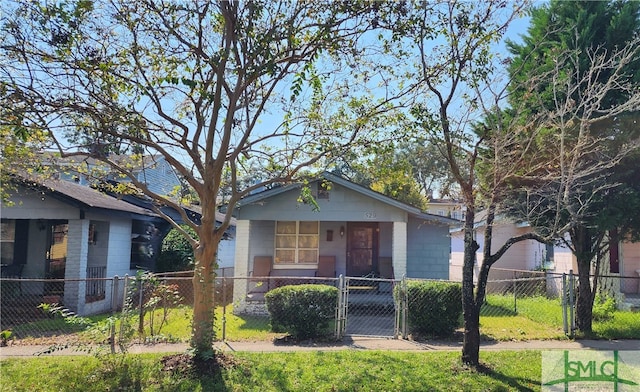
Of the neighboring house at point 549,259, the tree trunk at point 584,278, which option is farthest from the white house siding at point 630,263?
the tree trunk at point 584,278

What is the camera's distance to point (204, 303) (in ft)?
23.0

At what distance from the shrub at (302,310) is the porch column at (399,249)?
4734mm

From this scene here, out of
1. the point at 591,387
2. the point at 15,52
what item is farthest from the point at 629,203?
→ the point at 15,52

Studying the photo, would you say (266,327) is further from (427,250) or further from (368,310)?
(427,250)

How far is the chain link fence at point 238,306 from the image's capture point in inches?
337

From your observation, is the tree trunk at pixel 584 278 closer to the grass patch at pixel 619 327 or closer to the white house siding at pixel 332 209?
the grass patch at pixel 619 327

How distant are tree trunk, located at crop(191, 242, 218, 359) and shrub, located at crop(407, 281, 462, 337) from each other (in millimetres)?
4394

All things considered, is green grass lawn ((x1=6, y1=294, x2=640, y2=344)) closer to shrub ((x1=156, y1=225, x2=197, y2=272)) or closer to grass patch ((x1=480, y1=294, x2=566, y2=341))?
grass patch ((x1=480, y1=294, x2=566, y2=341))

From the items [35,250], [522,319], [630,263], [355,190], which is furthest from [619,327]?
[35,250]

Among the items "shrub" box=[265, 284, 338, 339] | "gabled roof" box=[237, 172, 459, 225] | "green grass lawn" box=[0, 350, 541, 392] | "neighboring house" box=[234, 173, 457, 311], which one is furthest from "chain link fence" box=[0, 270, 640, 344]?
"gabled roof" box=[237, 172, 459, 225]

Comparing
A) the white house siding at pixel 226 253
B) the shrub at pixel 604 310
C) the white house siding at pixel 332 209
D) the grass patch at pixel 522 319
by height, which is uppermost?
the white house siding at pixel 332 209

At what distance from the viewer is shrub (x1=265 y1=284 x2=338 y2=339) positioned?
8.98 metres

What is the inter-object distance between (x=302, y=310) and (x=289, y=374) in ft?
7.22

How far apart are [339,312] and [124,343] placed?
4.11 meters
